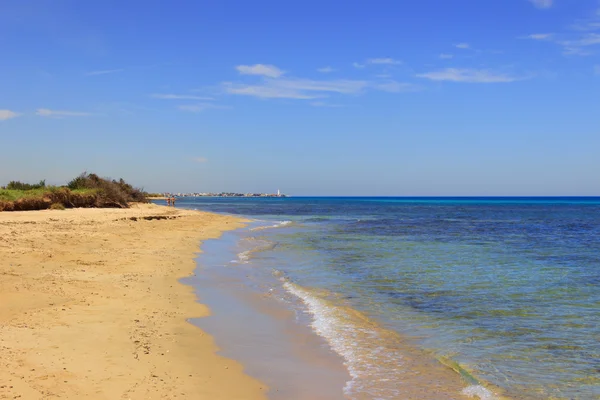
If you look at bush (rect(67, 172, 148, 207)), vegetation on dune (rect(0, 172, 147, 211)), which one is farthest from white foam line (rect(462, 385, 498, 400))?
bush (rect(67, 172, 148, 207))

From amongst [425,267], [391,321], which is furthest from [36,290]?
[425,267]

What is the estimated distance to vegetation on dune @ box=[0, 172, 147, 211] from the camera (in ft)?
112

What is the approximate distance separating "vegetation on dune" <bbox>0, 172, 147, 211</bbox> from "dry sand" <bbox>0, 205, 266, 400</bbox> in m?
20.5

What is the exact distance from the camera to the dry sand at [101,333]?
5.74m

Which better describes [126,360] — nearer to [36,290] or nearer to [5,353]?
[5,353]

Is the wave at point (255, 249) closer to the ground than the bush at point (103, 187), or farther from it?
closer to the ground

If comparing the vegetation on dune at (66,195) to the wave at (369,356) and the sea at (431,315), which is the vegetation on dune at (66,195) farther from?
the wave at (369,356)

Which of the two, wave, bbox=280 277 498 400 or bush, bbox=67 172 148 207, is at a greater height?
bush, bbox=67 172 148 207

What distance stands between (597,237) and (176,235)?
83.0ft

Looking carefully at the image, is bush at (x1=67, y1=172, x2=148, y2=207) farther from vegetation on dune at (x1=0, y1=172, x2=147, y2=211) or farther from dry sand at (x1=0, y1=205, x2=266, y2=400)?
dry sand at (x1=0, y1=205, x2=266, y2=400)

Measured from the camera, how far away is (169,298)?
1109cm

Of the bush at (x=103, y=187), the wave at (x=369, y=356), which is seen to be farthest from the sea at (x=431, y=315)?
the bush at (x=103, y=187)

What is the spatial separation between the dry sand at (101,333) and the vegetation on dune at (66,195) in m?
20.5

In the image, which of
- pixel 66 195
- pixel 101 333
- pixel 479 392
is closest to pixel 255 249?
pixel 101 333
